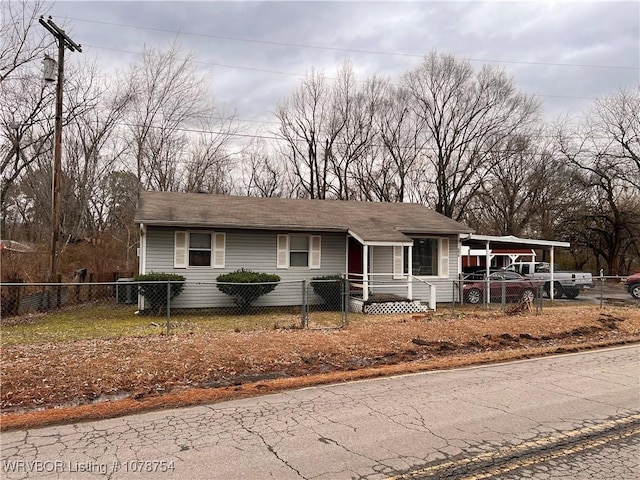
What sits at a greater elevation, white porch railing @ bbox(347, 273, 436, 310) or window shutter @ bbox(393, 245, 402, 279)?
window shutter @ bbox(393, 245, 402, 279)

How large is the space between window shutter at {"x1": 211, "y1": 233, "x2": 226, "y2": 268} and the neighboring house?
3 cm

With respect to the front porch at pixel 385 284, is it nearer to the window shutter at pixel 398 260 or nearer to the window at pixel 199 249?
the window shutter at pixel 398 260

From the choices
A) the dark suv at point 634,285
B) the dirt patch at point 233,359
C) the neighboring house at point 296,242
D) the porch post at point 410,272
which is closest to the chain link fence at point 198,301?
the neighboring house at point 296,242

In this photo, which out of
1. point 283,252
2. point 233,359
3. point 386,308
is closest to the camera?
point 233,359

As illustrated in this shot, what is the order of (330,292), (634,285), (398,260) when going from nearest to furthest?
(330,292)
(398,260)
(634,285)

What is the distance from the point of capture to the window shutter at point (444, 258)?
706 inches

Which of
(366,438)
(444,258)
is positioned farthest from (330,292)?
(366,438)

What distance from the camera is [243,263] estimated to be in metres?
15.8

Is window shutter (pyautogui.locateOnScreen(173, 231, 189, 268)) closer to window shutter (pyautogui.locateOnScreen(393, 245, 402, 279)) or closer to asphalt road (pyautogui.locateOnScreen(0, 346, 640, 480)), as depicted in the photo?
window shutter (pyautogui.locateOnScreen(393, 245, 402, 279))

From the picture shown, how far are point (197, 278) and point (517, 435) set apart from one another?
12.5 metres

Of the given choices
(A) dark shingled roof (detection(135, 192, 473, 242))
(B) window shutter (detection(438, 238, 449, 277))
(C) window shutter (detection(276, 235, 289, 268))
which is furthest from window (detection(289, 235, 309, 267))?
(B) window shutter (detection(438, 238, 449, 277))

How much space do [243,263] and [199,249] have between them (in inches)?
62.7

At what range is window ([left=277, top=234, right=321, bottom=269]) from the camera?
16.3 meters

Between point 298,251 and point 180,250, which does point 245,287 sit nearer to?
point 180,250
